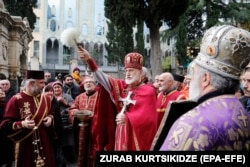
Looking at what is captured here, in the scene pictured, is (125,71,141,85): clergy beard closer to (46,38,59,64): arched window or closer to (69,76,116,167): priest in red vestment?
(69,76,116,167): priest in red vestment

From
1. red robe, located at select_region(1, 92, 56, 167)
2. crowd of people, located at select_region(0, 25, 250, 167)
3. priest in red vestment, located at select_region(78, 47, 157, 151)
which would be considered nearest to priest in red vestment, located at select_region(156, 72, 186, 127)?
crowd of people, located at select_region(0, 25, 250, 167)

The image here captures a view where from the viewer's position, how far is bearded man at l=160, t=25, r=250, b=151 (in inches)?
74.3

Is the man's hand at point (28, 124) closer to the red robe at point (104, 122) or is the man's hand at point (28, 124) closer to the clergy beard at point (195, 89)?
the red robe at point (104, 122)

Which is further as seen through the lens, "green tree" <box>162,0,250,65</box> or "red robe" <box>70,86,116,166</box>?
"green tree" <box>162,0,250,65</box>

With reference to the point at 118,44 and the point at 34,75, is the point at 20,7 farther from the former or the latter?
the point at 118,44

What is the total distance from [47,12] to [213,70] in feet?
217

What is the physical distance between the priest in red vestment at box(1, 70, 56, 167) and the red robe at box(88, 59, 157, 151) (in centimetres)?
94

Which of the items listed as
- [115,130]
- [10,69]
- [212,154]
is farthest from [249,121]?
[10,69]

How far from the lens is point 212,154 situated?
6.24 ft

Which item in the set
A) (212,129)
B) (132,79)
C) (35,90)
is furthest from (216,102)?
(35,90)

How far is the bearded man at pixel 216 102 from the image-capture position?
6.19 feet

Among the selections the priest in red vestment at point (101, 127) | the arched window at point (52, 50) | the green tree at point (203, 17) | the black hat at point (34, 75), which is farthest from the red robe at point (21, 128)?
the arched window at point (52, 50)

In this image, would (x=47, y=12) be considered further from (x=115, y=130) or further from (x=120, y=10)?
(x=115, y=130)

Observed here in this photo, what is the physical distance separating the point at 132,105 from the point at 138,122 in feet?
0.89
